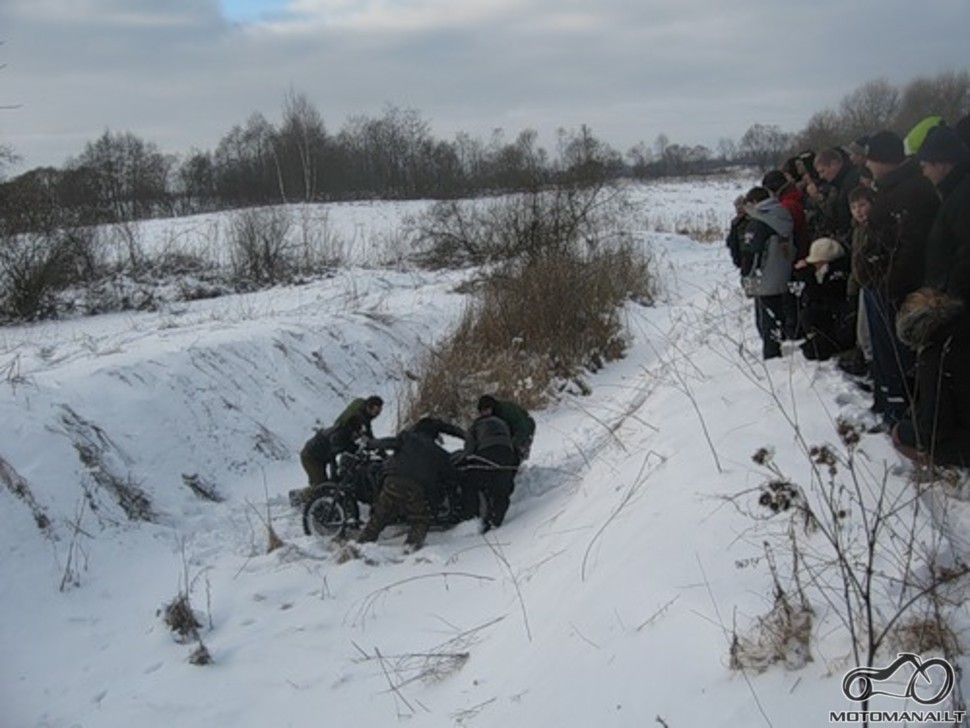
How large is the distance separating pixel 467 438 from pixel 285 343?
463 centimetres

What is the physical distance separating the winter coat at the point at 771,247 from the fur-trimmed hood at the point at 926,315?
2.81m

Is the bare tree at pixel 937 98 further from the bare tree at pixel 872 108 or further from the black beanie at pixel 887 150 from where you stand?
the black beanie at pixel 887 150

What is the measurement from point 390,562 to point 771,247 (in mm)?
4118

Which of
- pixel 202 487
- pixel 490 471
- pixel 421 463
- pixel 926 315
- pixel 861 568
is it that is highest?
pixel 926 315

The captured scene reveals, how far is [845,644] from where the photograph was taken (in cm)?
308

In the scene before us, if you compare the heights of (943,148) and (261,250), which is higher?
(943,148)

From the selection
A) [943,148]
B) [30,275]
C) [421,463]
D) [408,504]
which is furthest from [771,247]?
[30,275]

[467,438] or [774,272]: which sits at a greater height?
[774,272]

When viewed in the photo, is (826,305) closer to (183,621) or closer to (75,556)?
(183,621)

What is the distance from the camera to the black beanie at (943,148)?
4.08m

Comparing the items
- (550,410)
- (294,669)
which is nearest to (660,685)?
(294,669)

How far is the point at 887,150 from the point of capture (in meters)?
4.95

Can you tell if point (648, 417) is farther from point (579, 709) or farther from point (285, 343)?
point (285, 343)

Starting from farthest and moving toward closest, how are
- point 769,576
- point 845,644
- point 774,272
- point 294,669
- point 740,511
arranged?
point 774,272, point 294,669, point 740,511, point 769,576, point 845,644
